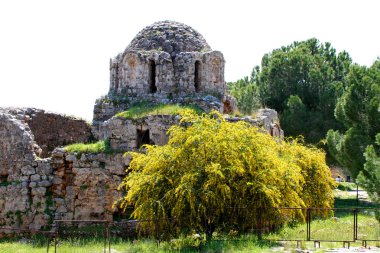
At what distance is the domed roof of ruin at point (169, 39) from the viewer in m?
24.0

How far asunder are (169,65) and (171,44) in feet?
3.99

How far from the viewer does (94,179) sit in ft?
64.6

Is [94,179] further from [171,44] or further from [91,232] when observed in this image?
[171,44]

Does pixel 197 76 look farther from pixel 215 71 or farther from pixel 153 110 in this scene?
pixel 153 110

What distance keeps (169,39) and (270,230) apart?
10076 mm

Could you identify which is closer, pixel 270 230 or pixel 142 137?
pixel 270 230

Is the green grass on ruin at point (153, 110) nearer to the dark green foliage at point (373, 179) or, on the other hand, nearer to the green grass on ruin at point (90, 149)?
the green grass on ruin at point (90, 149)

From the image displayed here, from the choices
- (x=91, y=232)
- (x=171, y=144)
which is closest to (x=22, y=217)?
(x=91, y=232)

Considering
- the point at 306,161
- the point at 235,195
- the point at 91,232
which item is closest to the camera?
the point at 235,195

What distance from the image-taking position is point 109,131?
20609 millimetres

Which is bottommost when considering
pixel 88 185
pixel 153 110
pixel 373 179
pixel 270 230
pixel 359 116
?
pixel 270 230

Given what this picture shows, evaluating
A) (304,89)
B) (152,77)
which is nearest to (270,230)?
(152,77)

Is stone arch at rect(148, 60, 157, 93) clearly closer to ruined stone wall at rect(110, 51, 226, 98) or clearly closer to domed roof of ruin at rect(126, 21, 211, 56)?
ruined stone wall at rect(110, 51, 226, 98)

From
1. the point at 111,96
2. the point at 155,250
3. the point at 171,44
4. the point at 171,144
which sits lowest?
the point at 155,250
